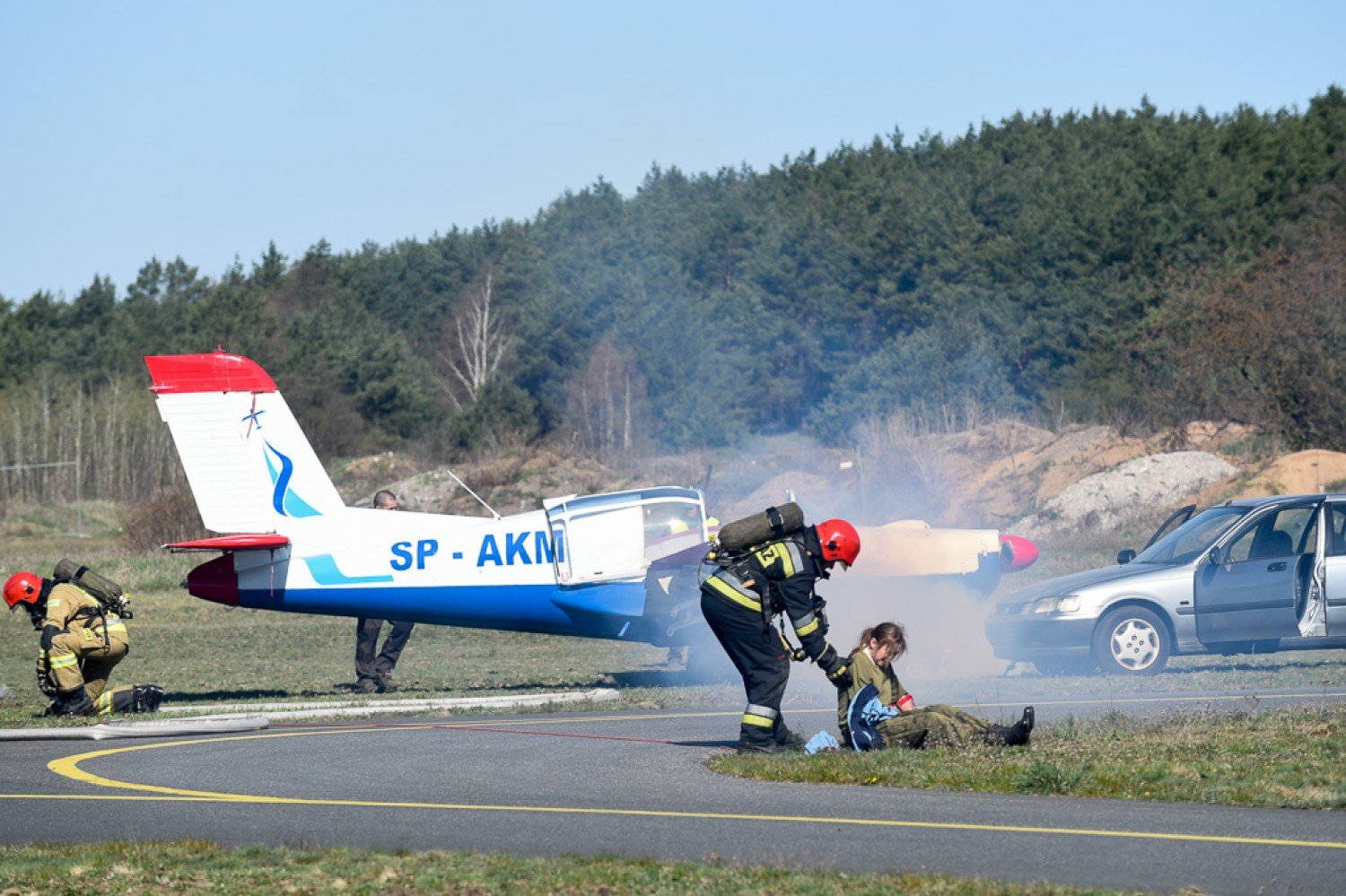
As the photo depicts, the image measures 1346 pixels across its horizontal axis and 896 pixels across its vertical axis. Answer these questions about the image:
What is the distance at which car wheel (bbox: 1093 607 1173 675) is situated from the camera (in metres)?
17.1

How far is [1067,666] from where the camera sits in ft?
57.6

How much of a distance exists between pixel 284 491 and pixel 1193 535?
1063 centimetres

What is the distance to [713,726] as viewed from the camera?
1405cm

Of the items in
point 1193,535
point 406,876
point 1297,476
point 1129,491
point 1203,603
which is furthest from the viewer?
point 1129,491

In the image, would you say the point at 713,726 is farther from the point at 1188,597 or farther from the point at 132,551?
the point at 132,551

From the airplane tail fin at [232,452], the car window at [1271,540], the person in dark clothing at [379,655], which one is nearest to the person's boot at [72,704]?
the airplane tail fin at [232,452]

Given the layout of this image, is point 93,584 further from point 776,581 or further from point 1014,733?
point 1014,733

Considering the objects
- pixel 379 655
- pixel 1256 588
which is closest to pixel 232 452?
pixel 379 655

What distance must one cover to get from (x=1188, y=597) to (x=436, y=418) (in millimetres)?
74843

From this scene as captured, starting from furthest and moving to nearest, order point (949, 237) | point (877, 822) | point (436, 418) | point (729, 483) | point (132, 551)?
point (436, 418), point (949, 237), point (729, 483), point (132, 551), point (877, 822)

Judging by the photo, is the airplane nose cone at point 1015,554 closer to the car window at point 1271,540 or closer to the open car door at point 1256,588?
the car window at point 1271,540

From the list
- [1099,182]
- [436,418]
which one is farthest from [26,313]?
[1099,182]

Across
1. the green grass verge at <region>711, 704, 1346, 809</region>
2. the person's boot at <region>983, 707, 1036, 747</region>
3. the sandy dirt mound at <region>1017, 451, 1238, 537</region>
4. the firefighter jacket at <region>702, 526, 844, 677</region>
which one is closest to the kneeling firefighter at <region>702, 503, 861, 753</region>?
the firefighter jacket at <region>702, 526, 844, 677</region>

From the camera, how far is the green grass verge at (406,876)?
24.3 feet
